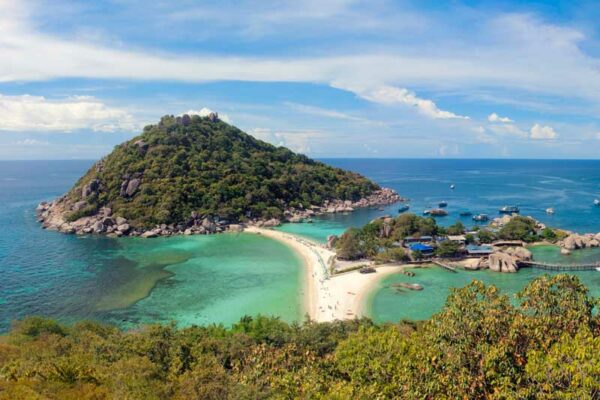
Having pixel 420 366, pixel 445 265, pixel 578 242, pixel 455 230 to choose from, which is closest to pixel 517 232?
pixel 578 242

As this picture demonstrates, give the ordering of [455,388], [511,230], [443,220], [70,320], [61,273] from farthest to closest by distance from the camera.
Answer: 1. [443,220]
2. [511,230]
3. [61,273]
4. [70,320]
5. [455,388]

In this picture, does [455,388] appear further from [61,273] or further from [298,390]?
[61,273]

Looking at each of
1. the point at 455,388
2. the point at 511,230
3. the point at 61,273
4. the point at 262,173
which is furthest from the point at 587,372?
the point at 262,173

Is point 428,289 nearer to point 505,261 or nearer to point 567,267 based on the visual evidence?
point 505,261

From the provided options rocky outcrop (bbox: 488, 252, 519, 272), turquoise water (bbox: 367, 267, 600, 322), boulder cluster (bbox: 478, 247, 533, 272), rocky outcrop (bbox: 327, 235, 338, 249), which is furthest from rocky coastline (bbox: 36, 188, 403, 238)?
rocky outcrop (bbox: 488, 252, 519, 272)

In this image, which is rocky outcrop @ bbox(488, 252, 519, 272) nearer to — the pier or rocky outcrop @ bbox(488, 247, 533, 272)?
rocky outcrop @ bbox(488, 247, 533, 272)

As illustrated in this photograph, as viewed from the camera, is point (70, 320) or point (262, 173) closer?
point (70, 320)
